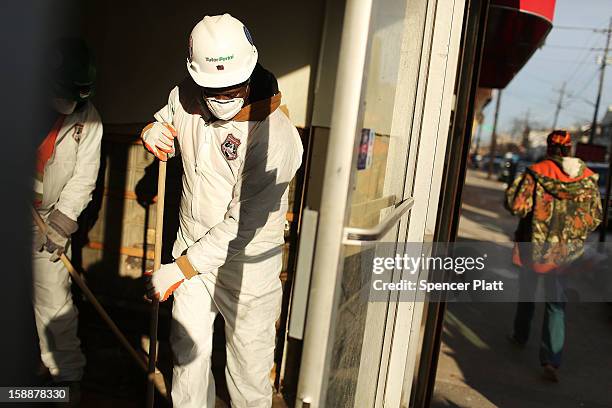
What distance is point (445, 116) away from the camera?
10.1ft

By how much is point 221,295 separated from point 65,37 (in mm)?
1642

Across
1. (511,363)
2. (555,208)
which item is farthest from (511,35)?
(511,363)

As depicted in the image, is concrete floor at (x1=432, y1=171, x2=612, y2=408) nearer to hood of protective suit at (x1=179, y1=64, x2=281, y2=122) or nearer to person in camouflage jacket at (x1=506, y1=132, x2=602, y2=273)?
person in camouflage jacket at (x1=506, y1=132, x2=602, y2=273)

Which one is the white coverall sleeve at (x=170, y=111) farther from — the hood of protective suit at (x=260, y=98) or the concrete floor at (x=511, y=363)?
the concrete floor at (x=511, y=363)

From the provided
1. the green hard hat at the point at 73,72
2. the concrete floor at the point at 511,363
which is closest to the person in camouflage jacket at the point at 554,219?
the concrete floor at the point at 511,363

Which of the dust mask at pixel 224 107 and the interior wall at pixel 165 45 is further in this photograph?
the interior wall at pixel 165 45

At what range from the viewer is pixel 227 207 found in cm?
280

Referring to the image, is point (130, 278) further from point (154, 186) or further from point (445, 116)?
point (445, 116)

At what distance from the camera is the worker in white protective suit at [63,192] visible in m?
3.11

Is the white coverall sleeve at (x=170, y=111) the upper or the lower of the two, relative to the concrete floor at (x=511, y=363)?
upper

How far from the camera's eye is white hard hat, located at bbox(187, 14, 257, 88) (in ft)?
8.14

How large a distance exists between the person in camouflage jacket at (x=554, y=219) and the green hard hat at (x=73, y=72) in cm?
338

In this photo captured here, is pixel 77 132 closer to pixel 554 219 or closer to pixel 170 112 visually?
pixel 170 112

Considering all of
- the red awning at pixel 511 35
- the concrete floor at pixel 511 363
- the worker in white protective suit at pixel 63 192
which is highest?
the red awning at pixel 511 35
